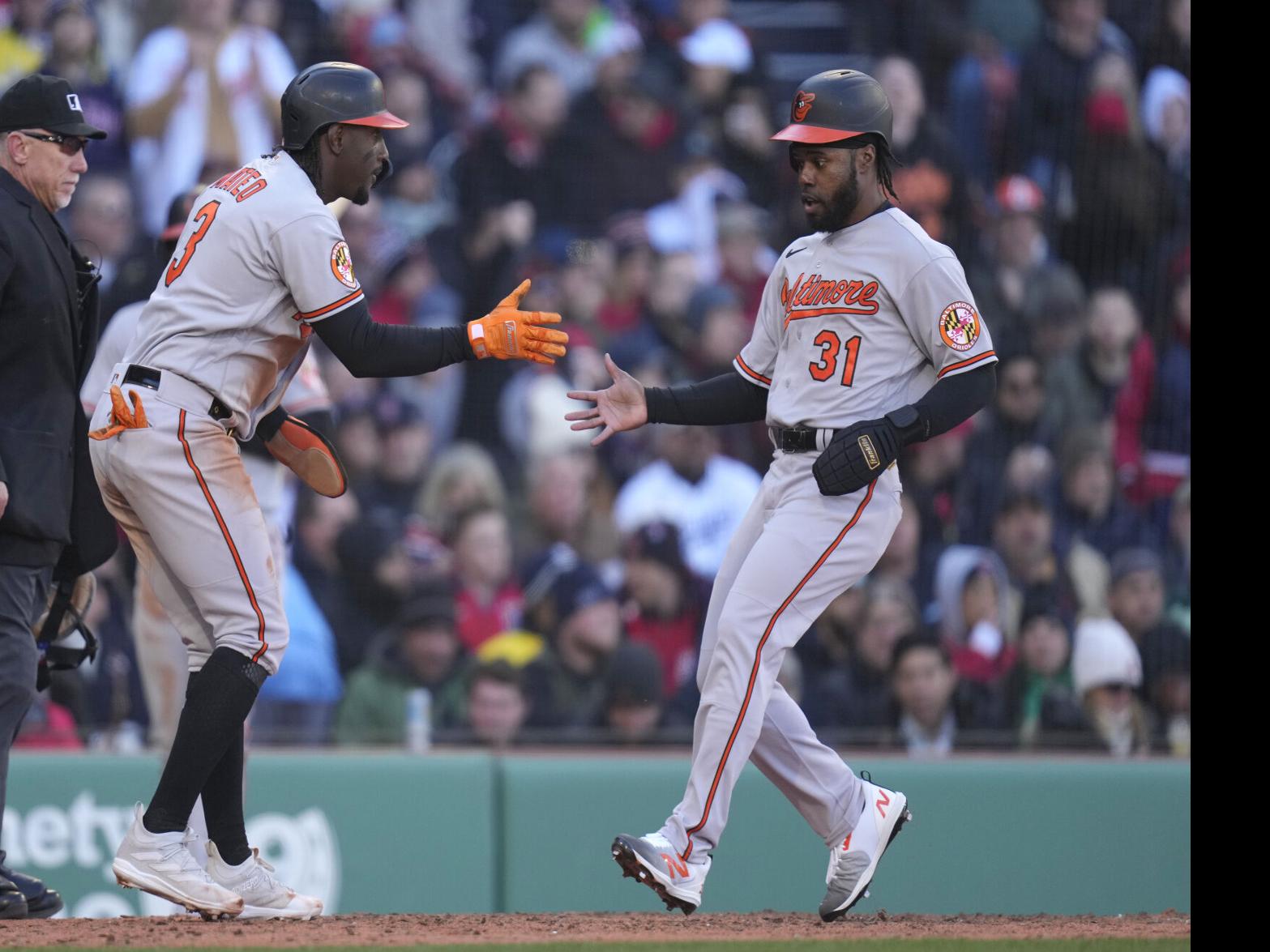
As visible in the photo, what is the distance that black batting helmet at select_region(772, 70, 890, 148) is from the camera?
4.55 metres

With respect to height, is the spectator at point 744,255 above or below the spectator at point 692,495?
above

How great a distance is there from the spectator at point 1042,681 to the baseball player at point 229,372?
3.93 metres

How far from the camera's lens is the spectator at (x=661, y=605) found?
25.8 feet

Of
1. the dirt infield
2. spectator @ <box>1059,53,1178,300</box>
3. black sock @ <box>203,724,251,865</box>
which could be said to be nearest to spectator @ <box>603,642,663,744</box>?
the dirt infield

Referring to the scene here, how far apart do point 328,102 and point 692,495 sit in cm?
430

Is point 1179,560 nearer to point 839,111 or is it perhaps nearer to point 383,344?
point 839,111

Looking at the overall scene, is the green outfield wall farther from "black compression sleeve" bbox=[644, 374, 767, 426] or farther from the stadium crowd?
"black compression sleeve" bbox=[644, 374, 767, 426]

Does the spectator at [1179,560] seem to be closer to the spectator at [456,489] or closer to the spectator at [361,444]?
the spectator at [456,489]

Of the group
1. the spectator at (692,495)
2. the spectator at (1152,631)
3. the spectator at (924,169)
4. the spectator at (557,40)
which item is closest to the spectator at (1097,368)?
the spectator at (924,169)

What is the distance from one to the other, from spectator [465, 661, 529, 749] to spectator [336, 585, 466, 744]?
0.48ft

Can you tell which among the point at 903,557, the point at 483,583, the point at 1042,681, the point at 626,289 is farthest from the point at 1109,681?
the point at 626,289

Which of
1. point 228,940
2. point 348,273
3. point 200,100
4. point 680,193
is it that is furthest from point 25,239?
point 680,193

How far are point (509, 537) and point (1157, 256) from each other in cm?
403

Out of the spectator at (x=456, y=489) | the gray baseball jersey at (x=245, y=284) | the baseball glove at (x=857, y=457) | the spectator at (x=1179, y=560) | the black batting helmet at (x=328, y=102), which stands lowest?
the spectator at (x=1179, y=560)
